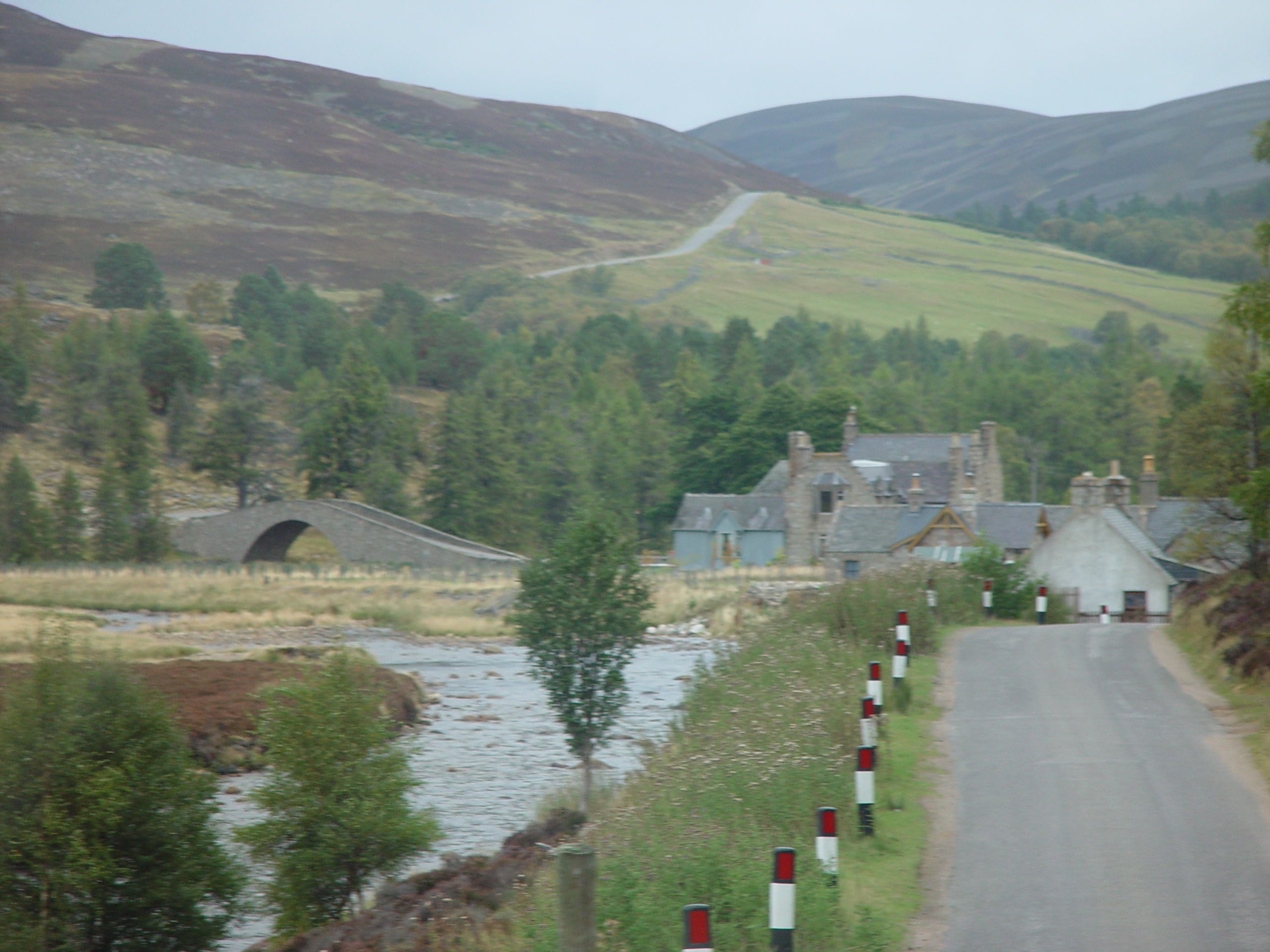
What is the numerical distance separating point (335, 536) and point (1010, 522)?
40079mm

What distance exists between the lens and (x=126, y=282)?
134125 mm

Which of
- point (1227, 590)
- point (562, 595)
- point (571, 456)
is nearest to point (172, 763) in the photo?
point (562, 595)

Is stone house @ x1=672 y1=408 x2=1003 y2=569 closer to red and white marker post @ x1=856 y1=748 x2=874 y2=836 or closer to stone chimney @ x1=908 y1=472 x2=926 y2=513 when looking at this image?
stone chimney @ x1=908 y1=472 x2=926 y2=513

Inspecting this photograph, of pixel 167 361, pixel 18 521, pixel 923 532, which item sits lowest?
pixel 18 521

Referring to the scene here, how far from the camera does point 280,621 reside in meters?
49.7

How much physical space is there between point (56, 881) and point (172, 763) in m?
1.83

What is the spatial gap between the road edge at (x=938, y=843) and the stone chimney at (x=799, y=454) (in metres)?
45.1

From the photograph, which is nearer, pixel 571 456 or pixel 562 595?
pixel 562 595

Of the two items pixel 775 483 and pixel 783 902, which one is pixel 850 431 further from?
pixel 783 902

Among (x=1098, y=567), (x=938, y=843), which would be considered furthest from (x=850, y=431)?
(x=938, y=843)

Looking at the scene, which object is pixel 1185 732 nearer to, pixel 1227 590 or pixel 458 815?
pixel 1227 590

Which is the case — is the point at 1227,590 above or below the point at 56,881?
above

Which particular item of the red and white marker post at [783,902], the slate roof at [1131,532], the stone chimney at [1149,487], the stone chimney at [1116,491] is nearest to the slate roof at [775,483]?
the stone chimney at [1149,487]

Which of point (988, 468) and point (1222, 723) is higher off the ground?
point (988, 468)
